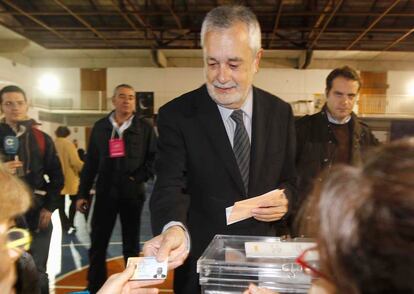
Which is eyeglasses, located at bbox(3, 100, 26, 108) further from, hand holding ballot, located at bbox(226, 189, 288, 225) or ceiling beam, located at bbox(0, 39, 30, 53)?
ceiling beam, located at bbox(0, 39, 30, 53)

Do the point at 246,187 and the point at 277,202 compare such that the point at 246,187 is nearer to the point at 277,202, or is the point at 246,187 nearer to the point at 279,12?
the point at 277,202

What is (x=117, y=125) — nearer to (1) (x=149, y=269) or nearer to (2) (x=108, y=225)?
(2) (x=108, y=225)

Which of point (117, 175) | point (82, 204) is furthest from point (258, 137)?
point (82, 204)

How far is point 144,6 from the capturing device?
1216cm

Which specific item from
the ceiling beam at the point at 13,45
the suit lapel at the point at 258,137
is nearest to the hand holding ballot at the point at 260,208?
the suit lapel at the point at 258,137

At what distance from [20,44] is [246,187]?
1714cm

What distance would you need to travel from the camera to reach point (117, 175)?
3.81 metres

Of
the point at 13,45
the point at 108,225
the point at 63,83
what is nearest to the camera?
the point at 108,225

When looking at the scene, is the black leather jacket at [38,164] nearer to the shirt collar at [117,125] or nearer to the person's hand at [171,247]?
the shirt collar at [117,125]

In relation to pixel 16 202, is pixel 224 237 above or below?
below

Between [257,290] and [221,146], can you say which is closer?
[257,290]

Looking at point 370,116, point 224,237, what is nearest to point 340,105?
point 224,237

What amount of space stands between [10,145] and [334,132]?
8.43ft

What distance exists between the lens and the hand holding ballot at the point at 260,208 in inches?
61.7
